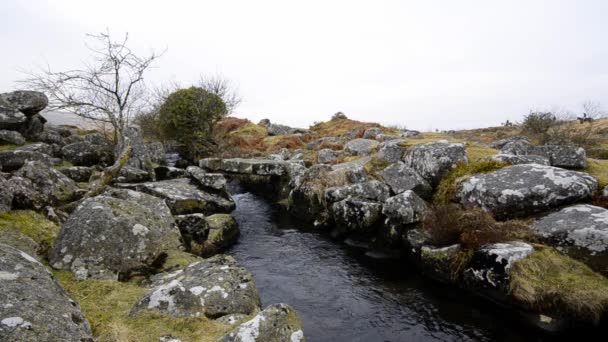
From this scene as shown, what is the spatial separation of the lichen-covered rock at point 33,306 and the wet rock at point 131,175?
10.7 metres

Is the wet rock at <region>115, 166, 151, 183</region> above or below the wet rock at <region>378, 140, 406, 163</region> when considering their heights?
below

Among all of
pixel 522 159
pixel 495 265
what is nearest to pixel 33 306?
pixel 495 265

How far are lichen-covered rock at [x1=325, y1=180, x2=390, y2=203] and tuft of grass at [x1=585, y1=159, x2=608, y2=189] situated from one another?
6496 mm

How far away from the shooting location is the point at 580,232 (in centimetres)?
839

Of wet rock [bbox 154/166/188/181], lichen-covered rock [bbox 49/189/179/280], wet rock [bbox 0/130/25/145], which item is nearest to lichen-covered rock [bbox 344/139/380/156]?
wet rock [bbox 154/166/188/181]

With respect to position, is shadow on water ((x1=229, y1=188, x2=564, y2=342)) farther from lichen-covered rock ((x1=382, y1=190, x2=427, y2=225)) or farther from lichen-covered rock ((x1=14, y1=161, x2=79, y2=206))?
lichen-covered rock ((x1=14, y1=161, x2=79, y2=206))

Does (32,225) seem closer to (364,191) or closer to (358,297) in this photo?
(358,297)

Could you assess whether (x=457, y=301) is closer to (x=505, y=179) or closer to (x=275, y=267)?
(x=505, y=179)

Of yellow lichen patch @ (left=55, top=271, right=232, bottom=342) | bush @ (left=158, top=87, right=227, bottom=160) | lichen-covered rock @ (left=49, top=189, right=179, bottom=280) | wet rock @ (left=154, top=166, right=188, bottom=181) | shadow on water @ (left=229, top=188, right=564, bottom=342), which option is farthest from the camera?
bush @ (left=158, top=87, right=227, bottom=160)

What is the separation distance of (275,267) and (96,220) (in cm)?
516

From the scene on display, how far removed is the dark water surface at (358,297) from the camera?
7.43m

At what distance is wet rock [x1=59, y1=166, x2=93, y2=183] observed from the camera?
15.3 m

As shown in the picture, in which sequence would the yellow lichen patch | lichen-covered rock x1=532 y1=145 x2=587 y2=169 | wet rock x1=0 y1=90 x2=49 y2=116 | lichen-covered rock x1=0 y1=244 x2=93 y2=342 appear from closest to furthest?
lichen-covered rock x1=0 y1=244 x2=93 y2=342 → the yellow lichen patch → lichen-covered rock x1=532 y1=145 x2=587 y2=169 → wet rock x1=0 y1=90 x2=49 y2=116

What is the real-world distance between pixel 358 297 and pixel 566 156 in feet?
31.3
